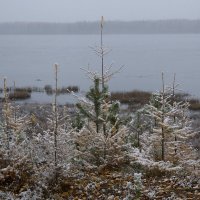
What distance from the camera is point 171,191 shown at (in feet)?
30.6

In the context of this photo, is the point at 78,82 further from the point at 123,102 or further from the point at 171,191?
the point at 171,191

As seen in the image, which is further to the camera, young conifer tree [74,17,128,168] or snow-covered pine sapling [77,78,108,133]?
snow-covered pine sapling [77,78,108,133]

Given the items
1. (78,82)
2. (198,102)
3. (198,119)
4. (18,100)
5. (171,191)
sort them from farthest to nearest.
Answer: (78,82)
(18,100)
(198,102)
(198,119)
(171,191)

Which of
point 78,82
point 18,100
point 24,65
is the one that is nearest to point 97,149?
point 18,100

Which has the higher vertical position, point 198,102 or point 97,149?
point 97,149

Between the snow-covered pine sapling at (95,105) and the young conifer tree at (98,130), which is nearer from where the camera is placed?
the young conifer tree at (98,130)

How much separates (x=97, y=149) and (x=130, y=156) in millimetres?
977

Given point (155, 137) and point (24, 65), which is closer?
point (155, 137)

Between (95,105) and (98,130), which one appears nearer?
(95,105)

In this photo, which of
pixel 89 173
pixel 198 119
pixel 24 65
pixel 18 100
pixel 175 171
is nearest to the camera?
pixel 89 173

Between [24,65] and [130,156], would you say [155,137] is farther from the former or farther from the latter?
[24,65]

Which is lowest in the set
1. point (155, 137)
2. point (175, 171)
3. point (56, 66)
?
point (175, 171)

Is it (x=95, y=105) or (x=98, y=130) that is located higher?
(x=95, y=105)

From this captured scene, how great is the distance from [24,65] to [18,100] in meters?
45.2
